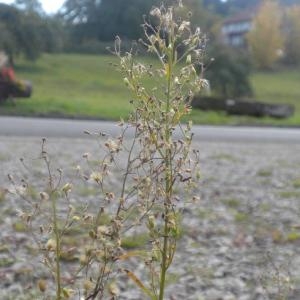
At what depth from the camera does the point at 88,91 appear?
35625 mm

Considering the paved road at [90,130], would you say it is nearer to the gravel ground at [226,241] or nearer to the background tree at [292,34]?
the gravel ground at [226,241]

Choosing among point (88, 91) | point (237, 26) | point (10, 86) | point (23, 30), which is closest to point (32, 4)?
point (10, 86)

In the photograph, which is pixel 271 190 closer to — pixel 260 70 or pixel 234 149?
pixel 234 149

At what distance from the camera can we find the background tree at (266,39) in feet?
189

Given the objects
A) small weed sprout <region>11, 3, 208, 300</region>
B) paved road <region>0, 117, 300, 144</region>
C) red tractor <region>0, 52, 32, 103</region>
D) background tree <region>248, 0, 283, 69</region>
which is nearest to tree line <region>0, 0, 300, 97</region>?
background tree <region>248, 0, 283, 69</region>

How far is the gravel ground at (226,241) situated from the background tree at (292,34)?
55.3m

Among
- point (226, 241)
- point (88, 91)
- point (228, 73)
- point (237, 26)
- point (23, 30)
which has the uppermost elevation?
point (237, 26)

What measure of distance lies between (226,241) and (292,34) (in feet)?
196

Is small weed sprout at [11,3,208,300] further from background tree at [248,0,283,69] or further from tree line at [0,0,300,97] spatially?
background tree at [248,0,283,69]

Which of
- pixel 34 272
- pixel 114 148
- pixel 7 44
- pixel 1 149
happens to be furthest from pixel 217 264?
pixel 7 44

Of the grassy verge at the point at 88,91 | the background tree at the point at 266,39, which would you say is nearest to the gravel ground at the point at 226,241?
the grassy verge at the point at 88,91

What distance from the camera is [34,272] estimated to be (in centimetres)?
398

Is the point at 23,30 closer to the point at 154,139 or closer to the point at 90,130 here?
the point at 90,130

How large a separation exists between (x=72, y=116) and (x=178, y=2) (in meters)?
17.5
